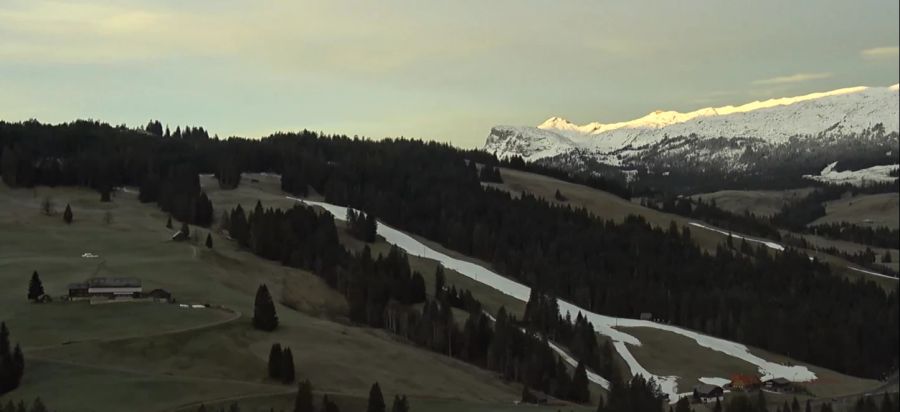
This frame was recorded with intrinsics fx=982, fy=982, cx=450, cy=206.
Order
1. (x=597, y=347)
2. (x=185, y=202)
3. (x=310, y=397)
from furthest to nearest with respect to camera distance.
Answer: (x=185, y=202)
(x=597, y=347)
(x=310, y=397)

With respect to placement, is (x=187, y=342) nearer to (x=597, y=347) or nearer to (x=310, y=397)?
(x=310, y=397)

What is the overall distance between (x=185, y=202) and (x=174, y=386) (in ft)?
352

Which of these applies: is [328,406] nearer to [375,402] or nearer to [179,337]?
[375,402]

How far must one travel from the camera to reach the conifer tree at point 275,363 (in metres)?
86.3

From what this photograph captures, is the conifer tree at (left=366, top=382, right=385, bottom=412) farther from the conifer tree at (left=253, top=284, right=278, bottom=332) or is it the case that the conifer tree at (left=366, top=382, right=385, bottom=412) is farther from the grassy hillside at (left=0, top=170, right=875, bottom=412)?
the conifer tree at (left=253, top=284, right=278, bottom=332)

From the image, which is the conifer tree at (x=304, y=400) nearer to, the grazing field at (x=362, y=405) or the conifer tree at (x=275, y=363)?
the grazing field at (x=362, y=405)

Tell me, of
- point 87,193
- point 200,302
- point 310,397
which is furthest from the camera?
point 87,193

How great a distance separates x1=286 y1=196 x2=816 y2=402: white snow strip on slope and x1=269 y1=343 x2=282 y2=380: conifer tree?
5356 centimetres

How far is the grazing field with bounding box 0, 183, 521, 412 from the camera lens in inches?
3105

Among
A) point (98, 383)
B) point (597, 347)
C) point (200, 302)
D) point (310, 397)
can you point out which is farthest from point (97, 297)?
point (597, 347)

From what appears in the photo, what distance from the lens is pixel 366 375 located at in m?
91.7

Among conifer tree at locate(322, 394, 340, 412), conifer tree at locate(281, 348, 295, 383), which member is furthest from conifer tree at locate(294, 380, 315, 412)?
conifer tree at locate(281, 348, 295, 383)

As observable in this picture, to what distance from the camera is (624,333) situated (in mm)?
153000

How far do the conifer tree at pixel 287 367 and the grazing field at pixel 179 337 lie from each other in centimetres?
139
